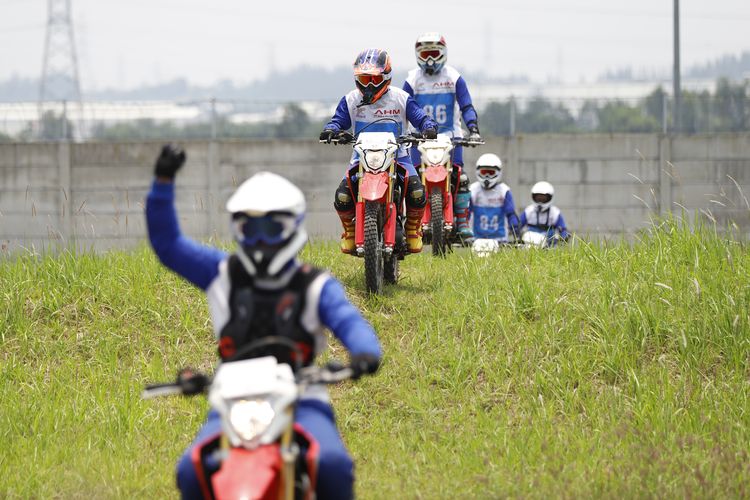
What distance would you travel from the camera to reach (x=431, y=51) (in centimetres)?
1275

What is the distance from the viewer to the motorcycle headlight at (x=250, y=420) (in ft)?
13.8

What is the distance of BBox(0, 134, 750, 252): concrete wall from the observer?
23969mm

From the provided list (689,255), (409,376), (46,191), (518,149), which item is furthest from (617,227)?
(409,376)

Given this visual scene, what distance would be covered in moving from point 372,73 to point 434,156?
2.59 meters

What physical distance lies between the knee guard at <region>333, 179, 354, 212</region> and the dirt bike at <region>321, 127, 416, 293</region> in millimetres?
44

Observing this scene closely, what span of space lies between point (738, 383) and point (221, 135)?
63.1 feet

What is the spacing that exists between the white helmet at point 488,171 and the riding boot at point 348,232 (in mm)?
5057

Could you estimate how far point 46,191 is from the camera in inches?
982

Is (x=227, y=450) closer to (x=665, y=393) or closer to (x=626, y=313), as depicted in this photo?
(x=665, y=393)

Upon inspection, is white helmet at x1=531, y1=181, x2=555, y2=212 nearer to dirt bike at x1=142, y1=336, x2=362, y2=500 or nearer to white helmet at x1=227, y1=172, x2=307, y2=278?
white helmet at x1=227, y1=172, x2=307, y2=278

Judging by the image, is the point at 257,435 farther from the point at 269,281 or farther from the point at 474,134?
the point at 474,134

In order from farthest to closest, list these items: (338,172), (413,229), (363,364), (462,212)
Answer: (338,172)
(462,212)
(413,229)
(363,364)

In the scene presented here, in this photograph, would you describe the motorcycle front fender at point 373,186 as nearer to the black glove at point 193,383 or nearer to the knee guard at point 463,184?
the knee guard at point 463,184

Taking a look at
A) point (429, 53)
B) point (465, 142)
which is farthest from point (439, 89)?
point (465, 142)
